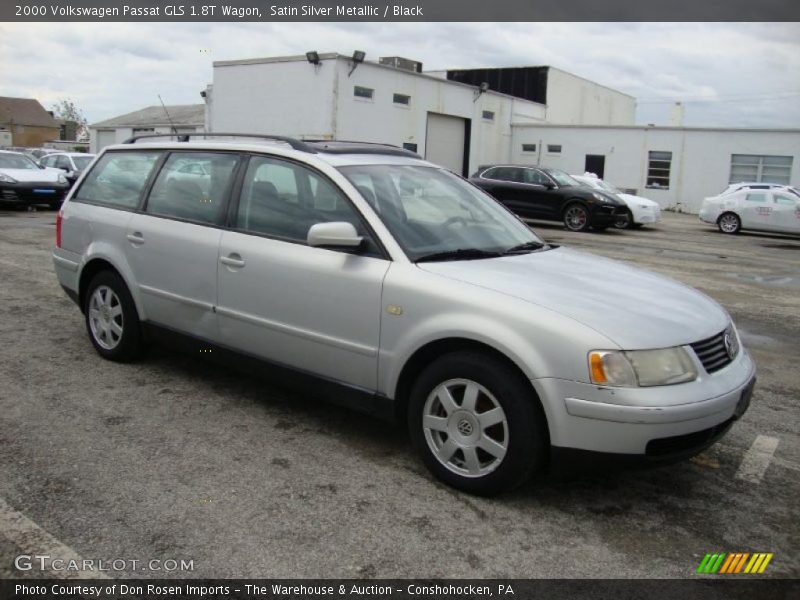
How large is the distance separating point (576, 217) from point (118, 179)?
14.7m

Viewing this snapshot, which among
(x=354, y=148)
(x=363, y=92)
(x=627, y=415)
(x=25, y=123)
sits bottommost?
(x=627, y=415)

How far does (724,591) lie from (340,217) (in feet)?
8.22

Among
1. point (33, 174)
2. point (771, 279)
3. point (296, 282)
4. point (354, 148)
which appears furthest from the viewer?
point (33, 174)

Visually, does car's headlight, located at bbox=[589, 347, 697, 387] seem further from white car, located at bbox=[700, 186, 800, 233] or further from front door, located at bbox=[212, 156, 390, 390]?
white car, located at bbox=[700, 186, 800, 233]

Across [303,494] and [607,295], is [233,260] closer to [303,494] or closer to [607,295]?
[303,494]

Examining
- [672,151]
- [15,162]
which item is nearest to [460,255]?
[15,162]

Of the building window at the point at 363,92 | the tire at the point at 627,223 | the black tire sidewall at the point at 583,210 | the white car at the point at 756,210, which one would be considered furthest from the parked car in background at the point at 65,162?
the white car at the point at 756,210

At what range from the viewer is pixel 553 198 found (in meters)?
18.5

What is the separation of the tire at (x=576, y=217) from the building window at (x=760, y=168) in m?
A: 16.6

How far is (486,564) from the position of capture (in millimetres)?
2820

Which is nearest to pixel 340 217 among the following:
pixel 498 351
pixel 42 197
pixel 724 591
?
pixel 498 351

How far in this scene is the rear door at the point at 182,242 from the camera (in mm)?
4441

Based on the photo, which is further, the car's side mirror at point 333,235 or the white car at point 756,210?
the white car at point 756,210

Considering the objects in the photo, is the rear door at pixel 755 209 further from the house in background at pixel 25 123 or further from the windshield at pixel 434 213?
the house in background at pixel 25 123
